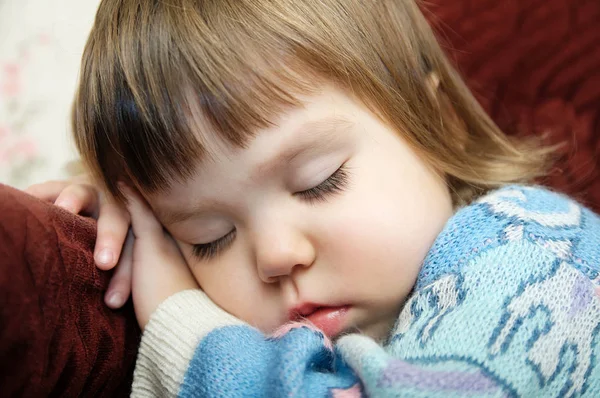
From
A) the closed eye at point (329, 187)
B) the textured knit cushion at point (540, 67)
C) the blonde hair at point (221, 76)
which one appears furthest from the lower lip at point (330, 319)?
the textured knit cushion at point (540, 67)

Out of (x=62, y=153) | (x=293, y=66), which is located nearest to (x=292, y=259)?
(x=293, y=66)

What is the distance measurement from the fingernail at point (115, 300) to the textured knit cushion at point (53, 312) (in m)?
0.01

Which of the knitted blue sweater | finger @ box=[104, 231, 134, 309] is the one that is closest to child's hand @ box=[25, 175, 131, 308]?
finger @ box=[104, 231, 134, 309]

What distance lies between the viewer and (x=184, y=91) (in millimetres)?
760

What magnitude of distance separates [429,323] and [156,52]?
473mm

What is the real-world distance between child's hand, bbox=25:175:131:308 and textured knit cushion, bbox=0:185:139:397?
16mm

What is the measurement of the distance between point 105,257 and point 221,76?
0.93 feet

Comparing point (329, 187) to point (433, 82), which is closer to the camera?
point (329, 187)

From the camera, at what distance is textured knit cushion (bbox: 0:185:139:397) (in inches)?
22.1

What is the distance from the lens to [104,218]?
88cm

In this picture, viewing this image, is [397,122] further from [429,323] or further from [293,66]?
[429,323]

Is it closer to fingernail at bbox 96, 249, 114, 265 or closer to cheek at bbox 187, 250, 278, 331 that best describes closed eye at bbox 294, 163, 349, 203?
cheek at bbox 187, 250, 278, 331

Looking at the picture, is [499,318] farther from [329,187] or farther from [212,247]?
[212,247]

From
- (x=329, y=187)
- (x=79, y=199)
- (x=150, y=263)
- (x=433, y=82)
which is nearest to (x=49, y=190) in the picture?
(x=79, y=199)
